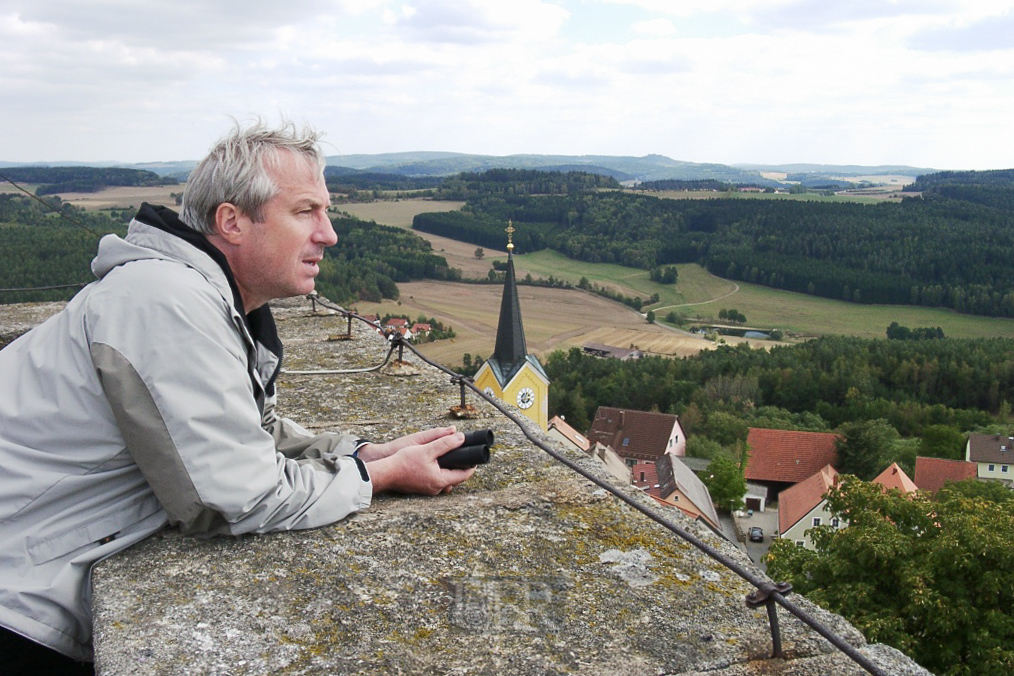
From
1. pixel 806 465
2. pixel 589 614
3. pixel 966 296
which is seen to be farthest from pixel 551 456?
pixel 966 296

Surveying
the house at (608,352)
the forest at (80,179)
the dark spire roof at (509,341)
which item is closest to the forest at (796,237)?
the house at (608,352)

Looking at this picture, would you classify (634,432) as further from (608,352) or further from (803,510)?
(803,510)

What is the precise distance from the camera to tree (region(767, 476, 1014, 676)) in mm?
12023

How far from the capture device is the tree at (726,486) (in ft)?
127

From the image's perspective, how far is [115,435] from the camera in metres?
2.05

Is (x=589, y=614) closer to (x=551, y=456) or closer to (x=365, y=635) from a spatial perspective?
(x=365, y=635)

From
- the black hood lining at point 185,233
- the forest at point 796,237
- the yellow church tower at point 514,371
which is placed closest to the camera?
the black hood lining at point 185,233

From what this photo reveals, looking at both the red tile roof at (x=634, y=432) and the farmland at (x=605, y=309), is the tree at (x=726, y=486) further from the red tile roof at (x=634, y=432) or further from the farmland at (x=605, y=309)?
the farmland at (x=605, y=309)

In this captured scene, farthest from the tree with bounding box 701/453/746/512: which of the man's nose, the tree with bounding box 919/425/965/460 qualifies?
the man's nose

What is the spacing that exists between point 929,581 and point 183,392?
13.2 m

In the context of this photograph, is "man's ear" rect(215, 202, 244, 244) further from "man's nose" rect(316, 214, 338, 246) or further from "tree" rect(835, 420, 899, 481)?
"tree" rect(835, 420, 899, 481)

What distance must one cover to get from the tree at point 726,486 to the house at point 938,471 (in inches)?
305

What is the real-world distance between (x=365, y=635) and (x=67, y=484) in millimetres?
798

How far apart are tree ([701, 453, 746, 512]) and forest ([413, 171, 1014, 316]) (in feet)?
156
